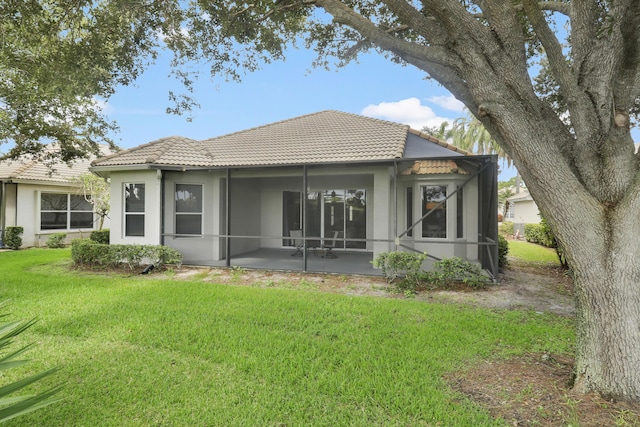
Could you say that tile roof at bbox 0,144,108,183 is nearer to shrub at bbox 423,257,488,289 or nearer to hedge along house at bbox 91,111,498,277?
hedge along house at bbox 91,111,498,277

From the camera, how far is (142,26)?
7.43 m

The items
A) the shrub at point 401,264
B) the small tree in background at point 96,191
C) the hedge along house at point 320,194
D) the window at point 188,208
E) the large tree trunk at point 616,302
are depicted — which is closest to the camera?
the large tree trunk at point 616,302

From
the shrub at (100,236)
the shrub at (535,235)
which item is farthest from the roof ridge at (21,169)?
the shrub at (535,235)

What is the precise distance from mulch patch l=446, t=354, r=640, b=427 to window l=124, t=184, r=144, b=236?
11.0 meters

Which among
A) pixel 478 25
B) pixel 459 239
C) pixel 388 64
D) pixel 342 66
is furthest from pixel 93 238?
pixel 478 25

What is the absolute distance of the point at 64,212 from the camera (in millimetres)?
17906

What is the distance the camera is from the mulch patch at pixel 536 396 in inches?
122

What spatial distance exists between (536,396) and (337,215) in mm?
10776

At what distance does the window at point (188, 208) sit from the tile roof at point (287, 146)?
3.18 feet

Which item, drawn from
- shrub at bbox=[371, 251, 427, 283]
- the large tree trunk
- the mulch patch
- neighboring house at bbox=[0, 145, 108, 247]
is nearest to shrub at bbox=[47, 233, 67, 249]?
neighboring house at bbox=[0, 145, 108, 247]

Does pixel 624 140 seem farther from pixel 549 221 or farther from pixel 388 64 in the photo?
pixel 388 64

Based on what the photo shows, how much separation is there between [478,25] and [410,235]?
8.41 metres

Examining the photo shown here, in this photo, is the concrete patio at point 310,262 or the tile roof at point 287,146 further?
the tile roof at point 287,146

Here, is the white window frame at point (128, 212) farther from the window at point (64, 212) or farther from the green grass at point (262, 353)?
the window at point (64, 212)
